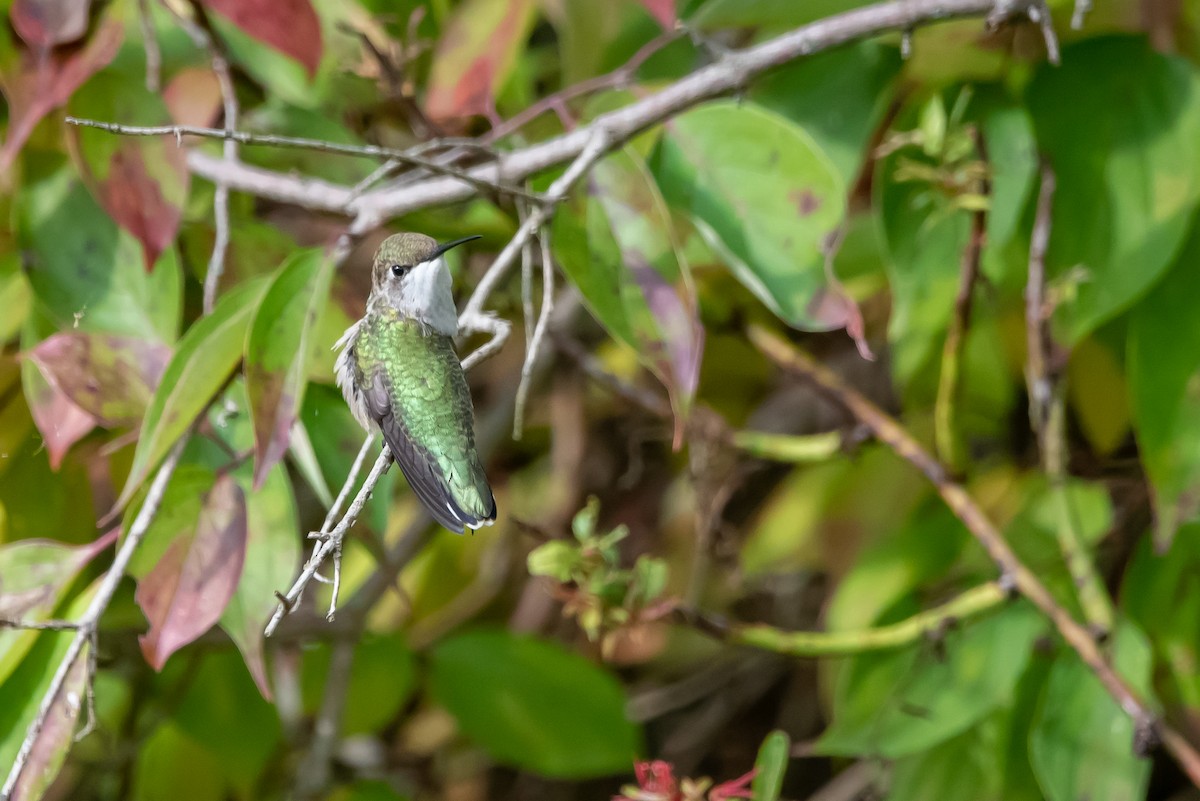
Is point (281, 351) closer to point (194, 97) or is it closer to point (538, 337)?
point (538, 337)

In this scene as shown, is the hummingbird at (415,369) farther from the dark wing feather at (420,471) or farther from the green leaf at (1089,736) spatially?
the green leaf at (1089,736)

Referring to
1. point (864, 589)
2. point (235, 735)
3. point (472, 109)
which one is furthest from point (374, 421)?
point (235, 735)

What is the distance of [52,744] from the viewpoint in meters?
1.21

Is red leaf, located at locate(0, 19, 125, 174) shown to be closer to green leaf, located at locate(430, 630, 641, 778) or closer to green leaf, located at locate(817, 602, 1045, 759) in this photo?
green leaf, located at locate(430, 630, 641, 778)

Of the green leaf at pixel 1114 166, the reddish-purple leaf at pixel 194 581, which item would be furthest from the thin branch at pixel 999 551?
the reddish-purple leaf at pixel 194 581

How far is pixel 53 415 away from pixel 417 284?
550 mm

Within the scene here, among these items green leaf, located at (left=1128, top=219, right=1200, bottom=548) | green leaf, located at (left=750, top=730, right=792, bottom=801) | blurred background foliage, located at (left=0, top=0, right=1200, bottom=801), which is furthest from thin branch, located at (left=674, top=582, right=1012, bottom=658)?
green leaf, located at (left=750, top=730, right=792, bottom=801)

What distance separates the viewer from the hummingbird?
1.12 meters

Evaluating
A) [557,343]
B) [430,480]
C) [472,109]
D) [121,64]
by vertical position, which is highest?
[121,64]

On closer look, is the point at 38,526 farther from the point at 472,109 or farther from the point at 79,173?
the point at 472,109

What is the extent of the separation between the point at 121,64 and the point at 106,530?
0.66 metres

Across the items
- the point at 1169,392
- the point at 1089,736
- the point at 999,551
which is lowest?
the point at 1089,736

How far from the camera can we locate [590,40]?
196 centimetres

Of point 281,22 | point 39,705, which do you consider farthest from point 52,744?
point 281,22
